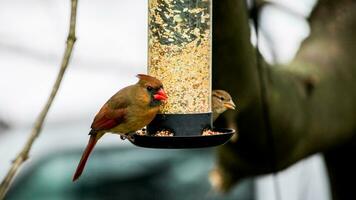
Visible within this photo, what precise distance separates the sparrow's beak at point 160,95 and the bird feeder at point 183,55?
126 mm

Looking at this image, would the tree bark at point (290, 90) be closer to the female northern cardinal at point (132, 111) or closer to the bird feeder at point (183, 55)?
the bird feeder at point (183, 55)

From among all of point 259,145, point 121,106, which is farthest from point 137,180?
point 121,106

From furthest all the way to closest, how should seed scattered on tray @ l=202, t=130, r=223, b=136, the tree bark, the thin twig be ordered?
the tree bark
seed scattered on tray @ l=202, t=130, r=223, b=136
the thin twig

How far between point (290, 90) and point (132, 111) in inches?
32.0

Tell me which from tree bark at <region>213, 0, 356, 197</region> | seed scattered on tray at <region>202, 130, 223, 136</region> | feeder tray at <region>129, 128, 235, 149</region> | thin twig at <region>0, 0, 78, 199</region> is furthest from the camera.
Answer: tree bark at <region>213, 0, 356, 197</region>

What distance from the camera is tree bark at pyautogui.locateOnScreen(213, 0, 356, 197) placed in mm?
2500

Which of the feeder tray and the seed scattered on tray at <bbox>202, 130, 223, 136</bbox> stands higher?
the seed scattered on tray at <bbox>202, 130, 223, 136</bbox>

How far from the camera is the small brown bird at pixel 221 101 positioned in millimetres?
2283

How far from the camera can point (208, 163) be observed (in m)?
3.81

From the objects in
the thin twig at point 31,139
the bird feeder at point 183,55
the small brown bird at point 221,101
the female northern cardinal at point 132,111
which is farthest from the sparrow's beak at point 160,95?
the thin twig at point 31,139

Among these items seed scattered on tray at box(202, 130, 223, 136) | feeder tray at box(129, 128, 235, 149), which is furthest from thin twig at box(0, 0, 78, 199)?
seed scattered on tray at box(202, 130, 223, 136)

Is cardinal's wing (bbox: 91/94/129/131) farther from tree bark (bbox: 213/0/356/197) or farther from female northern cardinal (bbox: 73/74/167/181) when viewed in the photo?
tree bark (bbox: 213/0/356/197)

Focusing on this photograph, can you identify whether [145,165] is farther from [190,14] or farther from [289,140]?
[190,14]

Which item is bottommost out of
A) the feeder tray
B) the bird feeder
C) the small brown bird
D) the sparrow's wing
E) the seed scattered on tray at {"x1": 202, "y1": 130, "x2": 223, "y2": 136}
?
the feeder tray
